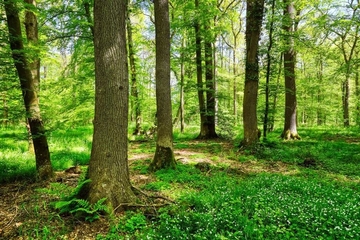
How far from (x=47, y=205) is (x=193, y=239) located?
2.62 metres

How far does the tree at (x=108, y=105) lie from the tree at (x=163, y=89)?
2661 millimetres

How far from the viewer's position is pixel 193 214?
333cm

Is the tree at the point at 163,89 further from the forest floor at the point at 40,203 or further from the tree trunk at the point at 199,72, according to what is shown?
the tree trunk at the point at 199,72

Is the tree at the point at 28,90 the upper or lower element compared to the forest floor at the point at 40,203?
upper

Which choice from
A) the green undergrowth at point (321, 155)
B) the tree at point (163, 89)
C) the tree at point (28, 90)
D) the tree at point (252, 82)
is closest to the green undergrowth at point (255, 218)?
the tree at point (163, 89)

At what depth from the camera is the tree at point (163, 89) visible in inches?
253

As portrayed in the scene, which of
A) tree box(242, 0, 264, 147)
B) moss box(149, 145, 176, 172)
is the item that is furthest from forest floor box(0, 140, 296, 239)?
tree box(242, 0, 264, 147)

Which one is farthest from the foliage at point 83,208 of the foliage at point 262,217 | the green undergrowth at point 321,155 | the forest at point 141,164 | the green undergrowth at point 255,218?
the green undergrowth at point 321,155

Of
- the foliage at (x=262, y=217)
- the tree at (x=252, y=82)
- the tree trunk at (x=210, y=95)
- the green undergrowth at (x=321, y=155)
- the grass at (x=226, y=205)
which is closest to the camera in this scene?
the foliage at (x=262, y=217)

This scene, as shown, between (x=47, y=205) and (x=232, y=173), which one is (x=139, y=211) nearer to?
(x=47, y=205)

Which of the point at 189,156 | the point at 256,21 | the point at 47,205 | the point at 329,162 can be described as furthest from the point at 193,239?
the point at 256,21

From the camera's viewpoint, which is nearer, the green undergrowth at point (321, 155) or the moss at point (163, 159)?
the moss at point (163, 159)

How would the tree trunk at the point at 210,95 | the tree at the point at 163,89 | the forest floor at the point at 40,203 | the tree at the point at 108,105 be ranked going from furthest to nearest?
the tree trunk at the point at 210,95
the tree at the point at 163,89
the tree at the point at 108,105
the forest floor at the point at 40,203

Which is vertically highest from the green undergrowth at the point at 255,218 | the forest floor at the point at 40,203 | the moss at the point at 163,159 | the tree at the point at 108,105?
the tree at the point at 108,105
